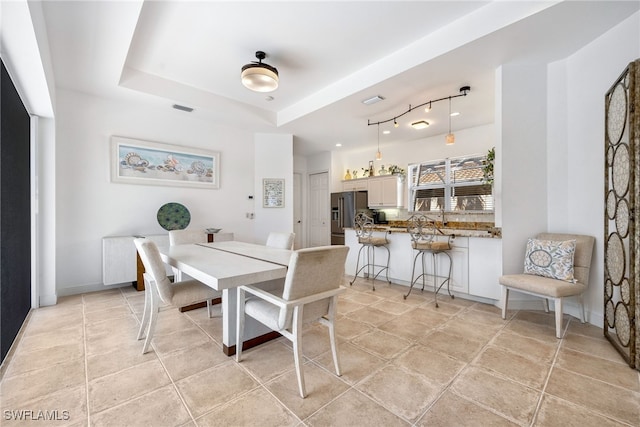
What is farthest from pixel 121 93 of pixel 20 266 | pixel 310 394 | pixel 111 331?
pixel 310 394

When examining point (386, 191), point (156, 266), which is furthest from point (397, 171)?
point (156, 266)

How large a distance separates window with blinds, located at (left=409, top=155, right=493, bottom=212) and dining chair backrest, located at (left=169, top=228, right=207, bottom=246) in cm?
426

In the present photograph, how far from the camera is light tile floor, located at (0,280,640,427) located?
1435mm

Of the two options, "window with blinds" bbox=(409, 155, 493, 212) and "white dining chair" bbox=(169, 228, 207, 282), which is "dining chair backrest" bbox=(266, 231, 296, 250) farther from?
"window with blinds" bbox=(409, 155, 493, 212)

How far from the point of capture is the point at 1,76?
1912 millimetres

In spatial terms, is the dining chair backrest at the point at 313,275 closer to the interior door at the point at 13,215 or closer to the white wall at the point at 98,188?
the interior door at the point at 13,215

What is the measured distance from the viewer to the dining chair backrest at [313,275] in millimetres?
1552

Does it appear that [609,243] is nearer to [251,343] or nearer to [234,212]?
[251,343]

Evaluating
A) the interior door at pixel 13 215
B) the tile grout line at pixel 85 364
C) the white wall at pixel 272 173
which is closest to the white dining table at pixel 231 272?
the tile grout line at pixel 85 364

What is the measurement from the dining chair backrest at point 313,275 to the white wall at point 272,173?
11.5 feet

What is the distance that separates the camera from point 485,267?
3.13 meters

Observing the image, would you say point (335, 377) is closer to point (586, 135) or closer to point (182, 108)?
point (586, 135)

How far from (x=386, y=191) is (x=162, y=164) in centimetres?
427

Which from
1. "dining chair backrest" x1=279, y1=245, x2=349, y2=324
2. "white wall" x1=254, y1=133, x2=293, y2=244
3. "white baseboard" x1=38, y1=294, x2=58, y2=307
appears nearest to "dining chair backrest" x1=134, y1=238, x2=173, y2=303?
"dining chair backrest" x1=279, y1=245, x2=349, y2=324
